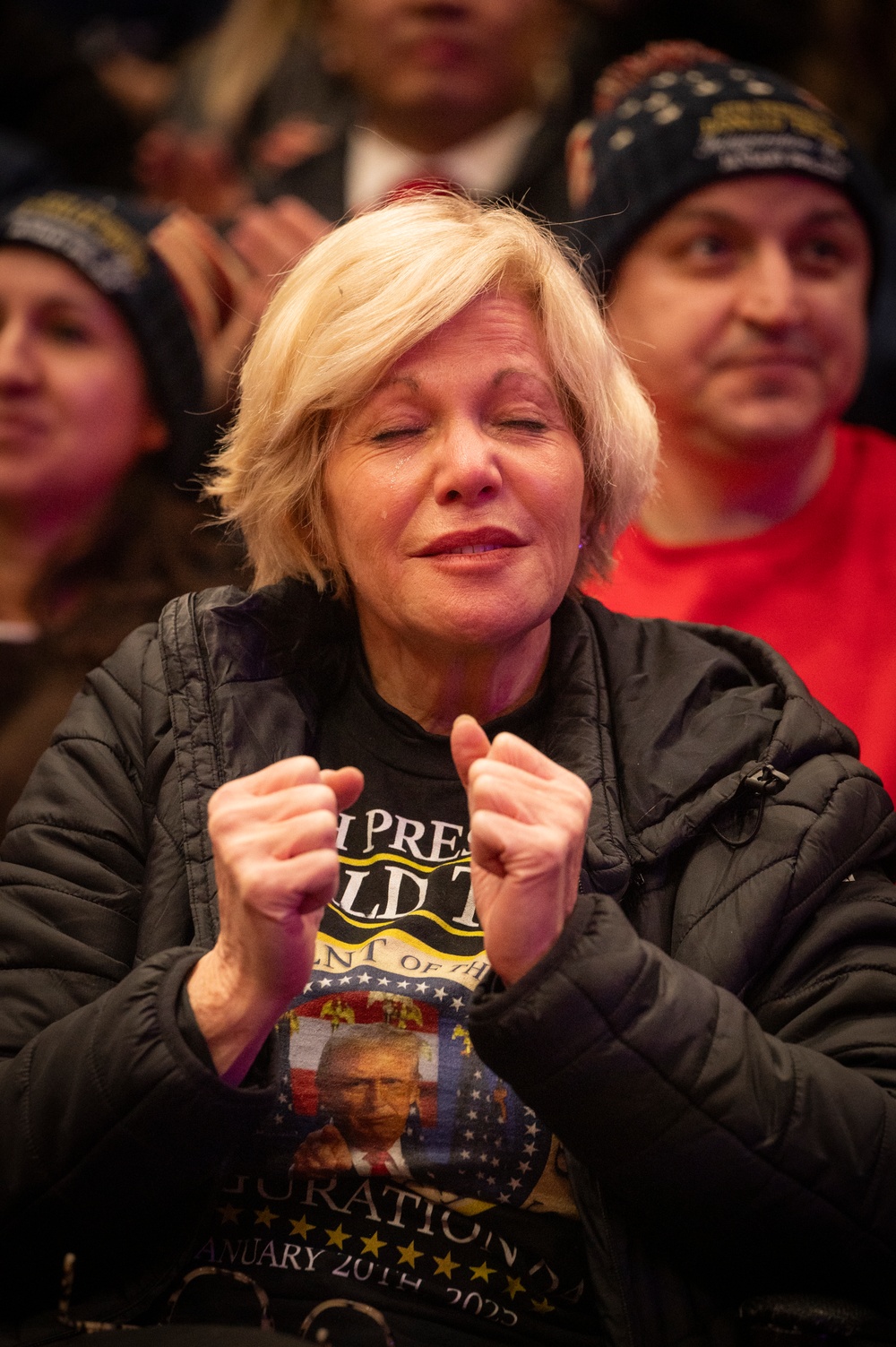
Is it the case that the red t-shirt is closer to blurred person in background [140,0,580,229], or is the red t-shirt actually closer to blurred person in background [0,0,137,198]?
blurred person in background [140,0,580,229]

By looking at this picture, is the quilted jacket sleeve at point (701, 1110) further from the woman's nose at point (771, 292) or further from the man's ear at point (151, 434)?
the man's ear at point (151, 434)

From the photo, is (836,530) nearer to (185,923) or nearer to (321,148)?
(185,923)

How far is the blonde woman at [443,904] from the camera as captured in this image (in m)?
1.30

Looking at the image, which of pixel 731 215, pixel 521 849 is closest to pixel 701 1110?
pixel 521 849

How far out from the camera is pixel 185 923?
154 cm

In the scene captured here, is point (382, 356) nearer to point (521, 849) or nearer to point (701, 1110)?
Answer: point (521, 849)

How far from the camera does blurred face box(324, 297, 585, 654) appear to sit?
62.0 inches

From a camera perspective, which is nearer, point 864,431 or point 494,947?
point 494,947

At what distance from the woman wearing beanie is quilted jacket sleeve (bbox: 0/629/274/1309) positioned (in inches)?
44.5

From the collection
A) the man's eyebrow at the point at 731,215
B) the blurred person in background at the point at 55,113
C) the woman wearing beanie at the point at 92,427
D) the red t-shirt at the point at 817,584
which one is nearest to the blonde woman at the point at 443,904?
the red t-shirt at the point at 817,584

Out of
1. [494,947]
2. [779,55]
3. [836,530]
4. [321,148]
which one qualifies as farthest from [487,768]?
[779,55]

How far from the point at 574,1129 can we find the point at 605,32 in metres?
3.05

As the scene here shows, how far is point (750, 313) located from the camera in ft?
8.06

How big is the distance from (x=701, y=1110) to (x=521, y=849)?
290mm
